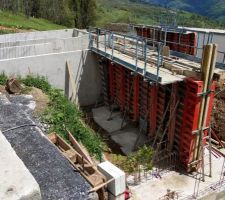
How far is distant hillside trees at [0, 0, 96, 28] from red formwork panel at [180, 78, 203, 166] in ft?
112

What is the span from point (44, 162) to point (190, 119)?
18.8 ft

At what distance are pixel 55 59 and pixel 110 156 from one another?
5853 mm

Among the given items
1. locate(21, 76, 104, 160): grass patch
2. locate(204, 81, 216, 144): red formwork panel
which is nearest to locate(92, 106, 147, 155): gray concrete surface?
locate(21, 76, 104, 160): grass patch

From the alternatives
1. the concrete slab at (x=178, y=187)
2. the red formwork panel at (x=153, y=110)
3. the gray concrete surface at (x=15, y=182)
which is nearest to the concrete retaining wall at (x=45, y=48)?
the red formwork panel at (x=153, y=110)

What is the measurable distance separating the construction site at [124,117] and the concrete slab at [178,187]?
0.11 ft

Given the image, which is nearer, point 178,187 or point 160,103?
point 178,187

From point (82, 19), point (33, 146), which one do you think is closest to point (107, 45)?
point (33, 146)

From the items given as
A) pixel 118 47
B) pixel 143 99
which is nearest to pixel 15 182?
pixel 143 99

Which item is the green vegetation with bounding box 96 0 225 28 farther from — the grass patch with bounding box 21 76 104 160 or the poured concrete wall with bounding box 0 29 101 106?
the grass patch with bounding box 21 76 104 160

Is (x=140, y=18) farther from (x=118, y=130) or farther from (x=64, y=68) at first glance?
(x=118, y=130)

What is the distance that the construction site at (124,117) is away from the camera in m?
6.28

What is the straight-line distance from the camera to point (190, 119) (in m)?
→ 10.5

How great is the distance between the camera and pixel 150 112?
42.2 feet

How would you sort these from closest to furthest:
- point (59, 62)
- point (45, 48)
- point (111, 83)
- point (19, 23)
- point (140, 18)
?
point (45, 48) → point (59, 62) → point (111, 83) → point (19, 23) → point (140, 18)
